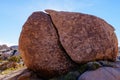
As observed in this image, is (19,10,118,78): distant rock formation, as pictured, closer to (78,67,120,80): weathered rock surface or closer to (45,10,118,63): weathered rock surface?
(45,10,118,63): weathered rock surface

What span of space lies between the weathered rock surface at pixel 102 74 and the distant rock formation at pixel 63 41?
1385 millimetres

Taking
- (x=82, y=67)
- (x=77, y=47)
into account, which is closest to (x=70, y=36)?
(x=77, y=47)

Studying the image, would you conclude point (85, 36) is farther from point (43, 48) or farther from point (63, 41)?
point (43, 48)

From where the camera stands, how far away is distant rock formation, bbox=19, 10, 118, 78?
1856 cm

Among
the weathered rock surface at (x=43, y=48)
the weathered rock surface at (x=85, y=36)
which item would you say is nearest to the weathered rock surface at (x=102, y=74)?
the weathered rock surface at (x=85, y=36)

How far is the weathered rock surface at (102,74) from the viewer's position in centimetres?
1661

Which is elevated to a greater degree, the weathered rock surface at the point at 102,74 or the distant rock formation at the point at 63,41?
the distant rock formation at the point at 63,41

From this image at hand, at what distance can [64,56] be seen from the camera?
1880 centimetres

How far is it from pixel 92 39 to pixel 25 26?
430 centimetres

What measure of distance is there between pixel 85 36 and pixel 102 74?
9.63ft

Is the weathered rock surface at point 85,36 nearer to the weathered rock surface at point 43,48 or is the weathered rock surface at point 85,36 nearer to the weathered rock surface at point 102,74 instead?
the weathered rock surface at point 43,48

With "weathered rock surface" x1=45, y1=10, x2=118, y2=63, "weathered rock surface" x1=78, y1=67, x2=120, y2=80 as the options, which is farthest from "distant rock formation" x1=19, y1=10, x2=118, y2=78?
"weathered rock surface" x1=78, y1=67, x2=120, y2=80

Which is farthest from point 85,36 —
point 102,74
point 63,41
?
point 102,74

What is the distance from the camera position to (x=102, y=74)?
1691 cm
